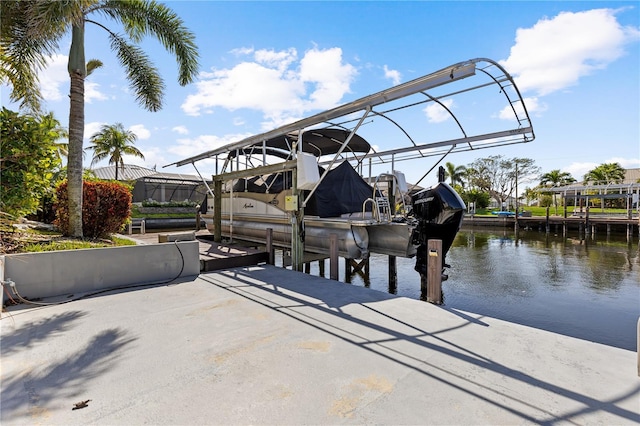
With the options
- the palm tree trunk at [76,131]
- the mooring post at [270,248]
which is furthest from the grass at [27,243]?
the mooring post at [270,248]

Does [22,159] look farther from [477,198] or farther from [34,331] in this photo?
[477,198]

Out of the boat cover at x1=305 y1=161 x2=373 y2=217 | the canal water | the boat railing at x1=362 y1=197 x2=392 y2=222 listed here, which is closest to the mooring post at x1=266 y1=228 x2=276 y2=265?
the boat cover at x1=305 y1=161 x2=373 y2=217

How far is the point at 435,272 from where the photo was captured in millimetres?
4848

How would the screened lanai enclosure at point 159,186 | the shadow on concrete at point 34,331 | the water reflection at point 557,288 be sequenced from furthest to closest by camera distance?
the screened lanai enclosure at point 159,186, the water reflection at point 557,288, the shadow on concrete at point 34,331

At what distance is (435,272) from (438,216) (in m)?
1.54

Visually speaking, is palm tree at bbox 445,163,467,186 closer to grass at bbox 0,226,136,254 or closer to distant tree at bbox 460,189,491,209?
distant tree at bbox 460,189,491,209

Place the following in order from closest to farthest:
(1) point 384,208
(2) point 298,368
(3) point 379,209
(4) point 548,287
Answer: (2) point 298,368 < (3) point 379,209 < (1) point 384,208 < (4) point 548,287

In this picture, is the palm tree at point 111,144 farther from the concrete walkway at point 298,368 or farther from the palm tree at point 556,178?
the palm tree at point 556,178

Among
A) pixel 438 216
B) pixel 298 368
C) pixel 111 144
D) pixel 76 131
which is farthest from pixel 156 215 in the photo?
pixel 298 368

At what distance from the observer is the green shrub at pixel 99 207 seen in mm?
7727

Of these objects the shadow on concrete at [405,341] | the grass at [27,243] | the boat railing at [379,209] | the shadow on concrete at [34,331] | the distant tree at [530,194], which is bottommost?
the shadow on concrete at [405,341]

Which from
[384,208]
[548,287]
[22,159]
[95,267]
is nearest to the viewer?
[95,267]

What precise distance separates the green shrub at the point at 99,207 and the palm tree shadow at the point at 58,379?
5784mm

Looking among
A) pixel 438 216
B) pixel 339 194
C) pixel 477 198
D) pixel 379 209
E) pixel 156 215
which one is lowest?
pixel 156 215
